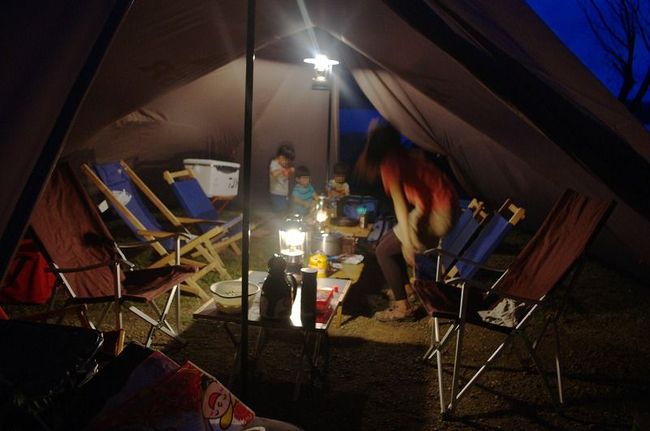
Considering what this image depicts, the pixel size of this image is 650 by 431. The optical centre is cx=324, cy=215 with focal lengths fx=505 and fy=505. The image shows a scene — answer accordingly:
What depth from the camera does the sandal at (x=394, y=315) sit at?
12.9 feet

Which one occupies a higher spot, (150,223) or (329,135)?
(329,135)

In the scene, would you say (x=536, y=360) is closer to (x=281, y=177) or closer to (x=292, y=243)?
(x=292, y=243)

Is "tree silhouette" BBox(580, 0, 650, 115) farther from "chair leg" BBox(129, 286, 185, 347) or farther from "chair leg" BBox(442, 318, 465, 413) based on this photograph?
"chair leg" BBox(129, 286, 185, 347)

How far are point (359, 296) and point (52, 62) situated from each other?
3453 millimetres

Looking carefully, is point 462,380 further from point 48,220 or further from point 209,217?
point 209,217

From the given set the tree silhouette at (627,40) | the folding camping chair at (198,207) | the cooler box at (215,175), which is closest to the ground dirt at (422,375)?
the folding camping chair at (198,207)

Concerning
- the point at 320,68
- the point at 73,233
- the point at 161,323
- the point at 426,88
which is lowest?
the point at 161,323

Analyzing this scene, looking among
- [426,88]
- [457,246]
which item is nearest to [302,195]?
[457,246]

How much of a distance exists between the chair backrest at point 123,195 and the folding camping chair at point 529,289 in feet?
8.19

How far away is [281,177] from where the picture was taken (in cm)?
681

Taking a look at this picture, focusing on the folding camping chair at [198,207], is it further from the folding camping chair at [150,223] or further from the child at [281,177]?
the child at [281,177]

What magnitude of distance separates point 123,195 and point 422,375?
3251 millimetres

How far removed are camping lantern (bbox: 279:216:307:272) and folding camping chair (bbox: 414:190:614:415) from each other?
79 cm

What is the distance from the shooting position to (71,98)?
4.78 feet
